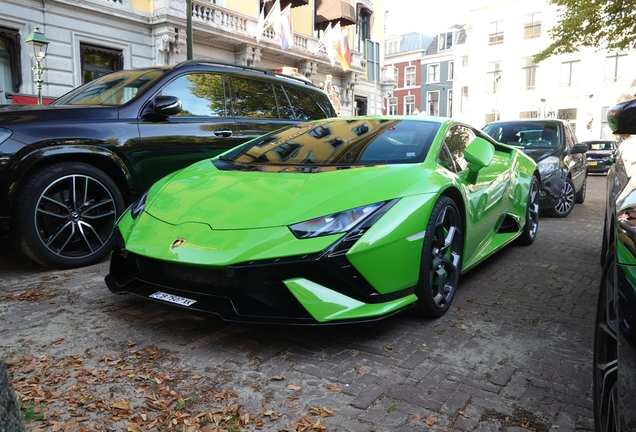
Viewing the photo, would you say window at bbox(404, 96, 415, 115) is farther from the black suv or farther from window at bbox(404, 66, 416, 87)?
the black suv

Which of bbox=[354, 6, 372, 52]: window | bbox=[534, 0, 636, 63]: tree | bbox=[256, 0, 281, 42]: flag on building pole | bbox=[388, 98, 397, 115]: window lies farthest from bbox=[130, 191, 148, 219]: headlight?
bbox=[388, 98, 397, 115]: window

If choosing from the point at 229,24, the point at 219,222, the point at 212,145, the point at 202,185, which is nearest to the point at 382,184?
the point at 219,222

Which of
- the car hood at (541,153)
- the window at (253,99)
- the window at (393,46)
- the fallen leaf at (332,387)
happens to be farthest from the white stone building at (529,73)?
the fallen leaf at (332,387)

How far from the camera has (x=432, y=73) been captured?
57000mm

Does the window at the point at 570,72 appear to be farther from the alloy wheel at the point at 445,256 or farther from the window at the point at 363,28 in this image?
the alloy wheel at the point at 445,256

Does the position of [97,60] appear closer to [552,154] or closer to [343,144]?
[552,154]

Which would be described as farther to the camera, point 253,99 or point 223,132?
point 253,99

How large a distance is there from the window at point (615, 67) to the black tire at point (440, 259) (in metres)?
39.5

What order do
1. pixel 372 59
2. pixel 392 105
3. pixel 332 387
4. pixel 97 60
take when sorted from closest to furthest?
1. pixel 332 387
2. pixel 97 60
3. pixel 372 59
4. pixel 392 105

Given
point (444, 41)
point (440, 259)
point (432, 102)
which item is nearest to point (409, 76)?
point (432, 102)

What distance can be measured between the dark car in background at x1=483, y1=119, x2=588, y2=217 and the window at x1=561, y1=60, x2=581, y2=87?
34154 mm

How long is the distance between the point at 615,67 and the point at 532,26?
276 inches

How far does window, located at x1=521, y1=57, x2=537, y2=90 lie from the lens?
40703 mm

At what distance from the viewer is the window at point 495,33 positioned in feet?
139
